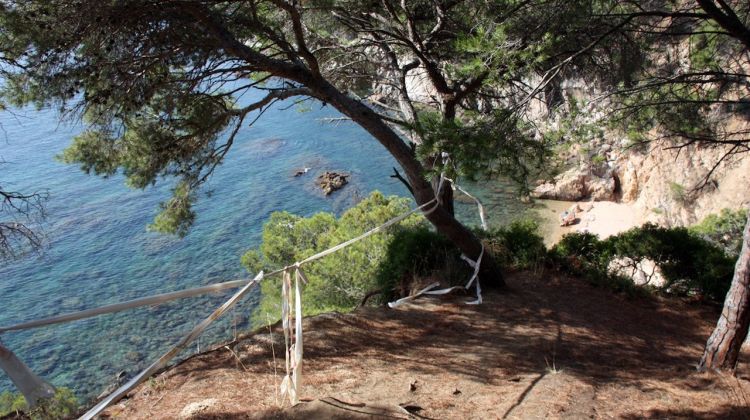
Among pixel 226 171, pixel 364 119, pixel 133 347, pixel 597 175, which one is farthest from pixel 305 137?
pixel 364 119

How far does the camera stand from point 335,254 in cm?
1159

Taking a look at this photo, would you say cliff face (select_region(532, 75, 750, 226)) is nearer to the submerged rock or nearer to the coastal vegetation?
the submerged rock

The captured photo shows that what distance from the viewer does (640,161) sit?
22.8m

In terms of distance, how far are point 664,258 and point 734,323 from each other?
14.1 feet

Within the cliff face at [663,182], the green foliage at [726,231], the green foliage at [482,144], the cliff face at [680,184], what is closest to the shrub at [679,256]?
the green foliage at [726,231]

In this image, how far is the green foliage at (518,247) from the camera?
29.7ft

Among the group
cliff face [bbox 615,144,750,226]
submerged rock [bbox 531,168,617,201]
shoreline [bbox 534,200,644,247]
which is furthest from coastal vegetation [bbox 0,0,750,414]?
submerged rock [bbox 531,168,617,201]

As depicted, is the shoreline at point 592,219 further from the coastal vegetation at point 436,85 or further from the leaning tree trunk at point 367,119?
the leaning tree trunk at point 367,119

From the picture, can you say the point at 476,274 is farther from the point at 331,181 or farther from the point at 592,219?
the point at 331,181

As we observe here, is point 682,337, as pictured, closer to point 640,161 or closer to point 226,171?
point 640,161

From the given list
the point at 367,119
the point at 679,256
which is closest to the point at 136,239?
the point at 367,119

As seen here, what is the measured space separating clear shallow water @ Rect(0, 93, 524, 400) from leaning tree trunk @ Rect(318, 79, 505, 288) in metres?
7.47

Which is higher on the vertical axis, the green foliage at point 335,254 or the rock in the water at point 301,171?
the rock in the water at point 301,171

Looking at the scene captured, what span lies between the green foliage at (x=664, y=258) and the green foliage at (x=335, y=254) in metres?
3.04
